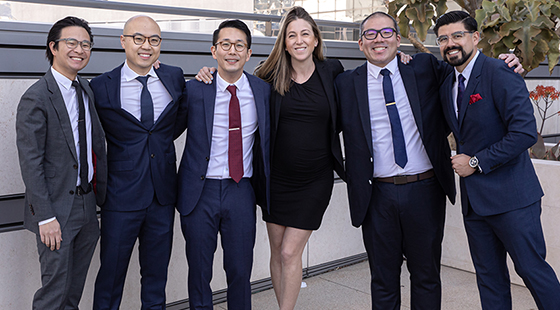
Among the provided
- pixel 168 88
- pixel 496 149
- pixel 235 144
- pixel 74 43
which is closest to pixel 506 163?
pixel 496 149

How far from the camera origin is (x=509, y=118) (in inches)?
95.6

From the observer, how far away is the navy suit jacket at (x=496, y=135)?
7.92 feet

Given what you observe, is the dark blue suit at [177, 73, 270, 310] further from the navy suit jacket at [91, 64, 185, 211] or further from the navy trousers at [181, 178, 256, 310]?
the navy suit jacket at [91, 64, 185, 211]

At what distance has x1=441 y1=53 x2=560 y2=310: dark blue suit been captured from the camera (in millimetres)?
2422

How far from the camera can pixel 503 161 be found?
8.02 feet

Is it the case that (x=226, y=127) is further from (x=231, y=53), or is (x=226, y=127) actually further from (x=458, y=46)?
(x=458, y=46)

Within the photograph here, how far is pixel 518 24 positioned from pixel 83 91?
3.35 meters

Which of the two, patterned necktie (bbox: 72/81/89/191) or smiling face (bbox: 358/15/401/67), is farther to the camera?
smiling face (bbox: 358/15/401/67)

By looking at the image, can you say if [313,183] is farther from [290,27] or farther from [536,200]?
[536,200]

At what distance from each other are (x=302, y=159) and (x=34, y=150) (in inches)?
55.5

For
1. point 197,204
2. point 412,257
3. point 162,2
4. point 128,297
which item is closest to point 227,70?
point 197,204

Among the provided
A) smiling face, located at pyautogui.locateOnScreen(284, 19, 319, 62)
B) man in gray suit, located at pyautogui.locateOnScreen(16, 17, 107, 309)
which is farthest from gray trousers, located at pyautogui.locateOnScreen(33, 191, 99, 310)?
smiling face, located at pyautogui.locateOnScreen(284, 19, 319, 62)

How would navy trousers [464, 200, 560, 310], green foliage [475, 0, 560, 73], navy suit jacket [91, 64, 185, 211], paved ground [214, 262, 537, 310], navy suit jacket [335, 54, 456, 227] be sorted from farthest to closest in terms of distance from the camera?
green foliage [475, 0, 560, 73]
paved ground [214, 262, 537, 310]
navy suit jacket [335, 54, 456, 227]
navy suit jacket [91, 64, 185, 211]
navy trousers [464, 200, 560, 310]

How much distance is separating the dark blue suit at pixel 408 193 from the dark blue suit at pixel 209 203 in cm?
51
